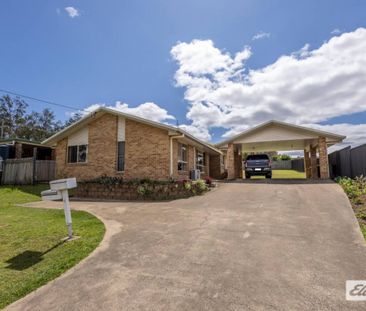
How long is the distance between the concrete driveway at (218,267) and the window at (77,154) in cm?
1012

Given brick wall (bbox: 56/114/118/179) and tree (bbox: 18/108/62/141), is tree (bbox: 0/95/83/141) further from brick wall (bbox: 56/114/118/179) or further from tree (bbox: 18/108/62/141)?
brick wall (bbox: 56/114/118/179)

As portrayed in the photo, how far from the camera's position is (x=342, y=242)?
14.7ft

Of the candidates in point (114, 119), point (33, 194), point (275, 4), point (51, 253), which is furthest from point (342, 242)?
point (33, 194)

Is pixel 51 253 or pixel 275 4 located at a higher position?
pixel 275 4

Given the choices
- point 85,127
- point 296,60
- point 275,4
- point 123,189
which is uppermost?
point 275,4

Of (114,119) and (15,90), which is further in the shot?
(15,90)

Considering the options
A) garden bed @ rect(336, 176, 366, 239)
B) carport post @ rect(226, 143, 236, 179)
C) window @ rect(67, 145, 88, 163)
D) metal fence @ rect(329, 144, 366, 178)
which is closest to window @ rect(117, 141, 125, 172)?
window @ rect(67, 145, 88, 163)

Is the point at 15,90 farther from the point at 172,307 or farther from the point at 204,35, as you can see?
the point at 172,307

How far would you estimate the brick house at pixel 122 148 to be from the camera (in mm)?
12805

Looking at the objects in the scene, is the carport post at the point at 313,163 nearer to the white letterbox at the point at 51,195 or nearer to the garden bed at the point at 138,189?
the garden bed at the point at 138,189

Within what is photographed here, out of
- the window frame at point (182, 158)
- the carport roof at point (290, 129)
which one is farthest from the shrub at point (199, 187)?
the carport roof at point (290, 129)

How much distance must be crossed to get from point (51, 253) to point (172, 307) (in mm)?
3117

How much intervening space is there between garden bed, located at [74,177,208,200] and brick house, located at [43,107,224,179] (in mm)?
1371

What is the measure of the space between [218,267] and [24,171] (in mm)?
17503
